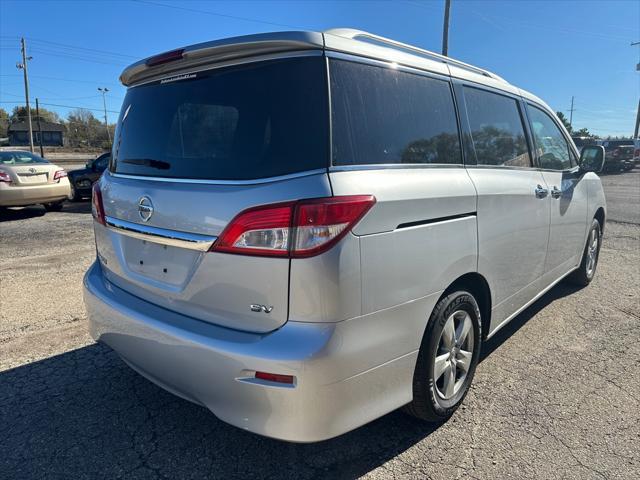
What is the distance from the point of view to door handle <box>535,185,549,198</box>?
11.3 feet

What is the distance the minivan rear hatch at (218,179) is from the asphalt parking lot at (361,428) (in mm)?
824

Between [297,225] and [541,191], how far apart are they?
2436mm

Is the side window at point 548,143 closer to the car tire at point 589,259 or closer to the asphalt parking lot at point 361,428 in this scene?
the car tire at point 589,259

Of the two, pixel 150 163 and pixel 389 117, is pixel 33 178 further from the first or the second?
pixel 389 117

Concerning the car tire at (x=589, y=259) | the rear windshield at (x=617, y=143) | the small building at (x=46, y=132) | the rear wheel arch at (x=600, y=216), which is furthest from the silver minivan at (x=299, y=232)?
the small building at (x=46, y=132)

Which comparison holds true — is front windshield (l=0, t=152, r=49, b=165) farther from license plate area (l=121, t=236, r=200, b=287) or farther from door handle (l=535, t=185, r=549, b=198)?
door handle (l=535, t=185, r=549, b=198)

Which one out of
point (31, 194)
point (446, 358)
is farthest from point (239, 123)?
point (31, 194)

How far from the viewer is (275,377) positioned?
6.16 ft

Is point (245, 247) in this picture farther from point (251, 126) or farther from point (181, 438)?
point (181, 438)

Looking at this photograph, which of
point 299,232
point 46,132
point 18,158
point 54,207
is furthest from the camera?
point 46,132

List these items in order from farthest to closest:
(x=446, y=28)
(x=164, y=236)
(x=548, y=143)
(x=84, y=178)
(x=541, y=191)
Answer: (x=446, y=28) → (x=84, y=178) → (x=548, y=143) → (x=541, y=191) → (x=164, y=236)

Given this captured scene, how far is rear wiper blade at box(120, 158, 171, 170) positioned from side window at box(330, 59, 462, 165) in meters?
0.93

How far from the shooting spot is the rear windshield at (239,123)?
196 cm

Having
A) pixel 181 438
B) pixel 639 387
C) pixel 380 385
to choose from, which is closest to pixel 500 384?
pixel 639 387
